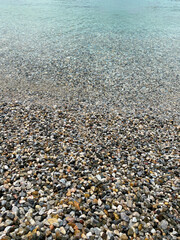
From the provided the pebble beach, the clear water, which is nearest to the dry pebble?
the pebble beach

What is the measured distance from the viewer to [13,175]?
589 cm

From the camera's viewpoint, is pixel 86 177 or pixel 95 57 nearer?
pixel 86 177

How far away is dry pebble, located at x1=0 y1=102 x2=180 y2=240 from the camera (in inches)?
184

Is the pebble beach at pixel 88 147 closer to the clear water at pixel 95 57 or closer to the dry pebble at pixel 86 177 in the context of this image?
the dry pebble at pixel 86 177

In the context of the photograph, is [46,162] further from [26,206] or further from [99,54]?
[99,54]

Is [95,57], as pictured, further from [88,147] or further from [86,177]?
[86,177]

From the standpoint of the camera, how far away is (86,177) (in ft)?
20.1

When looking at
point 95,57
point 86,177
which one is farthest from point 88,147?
point 95,57

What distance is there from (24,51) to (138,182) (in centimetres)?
1827

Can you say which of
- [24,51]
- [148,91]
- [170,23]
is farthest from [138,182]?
[170,23]

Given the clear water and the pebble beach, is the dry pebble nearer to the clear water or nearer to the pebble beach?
the pebble beach

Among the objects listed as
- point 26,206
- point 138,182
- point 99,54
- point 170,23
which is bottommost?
point 138,182

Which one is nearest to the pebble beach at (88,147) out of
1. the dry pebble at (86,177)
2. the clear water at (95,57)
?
the dry pebble at (86,177)

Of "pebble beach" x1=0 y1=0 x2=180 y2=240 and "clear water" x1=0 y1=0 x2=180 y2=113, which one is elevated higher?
"clear water" x1=0 y1=0 x2=180 y2=113
